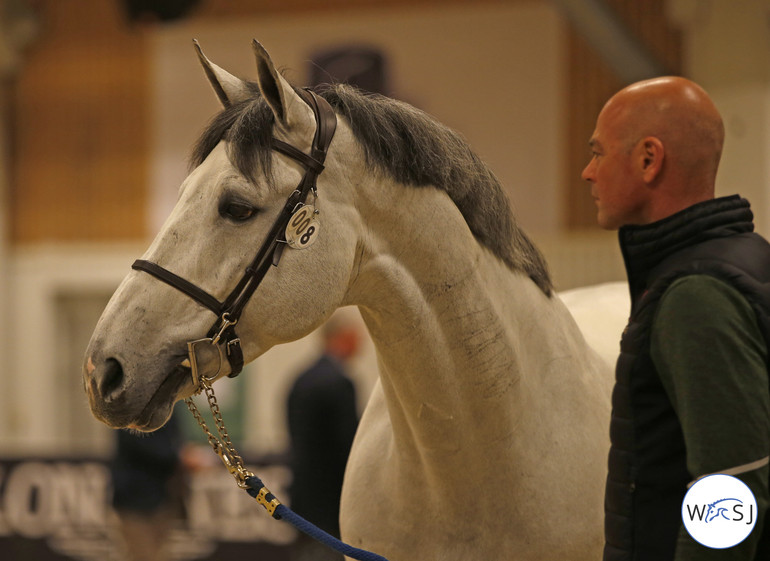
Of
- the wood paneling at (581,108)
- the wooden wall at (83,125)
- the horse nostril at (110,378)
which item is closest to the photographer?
the horse nostril at (110,378)

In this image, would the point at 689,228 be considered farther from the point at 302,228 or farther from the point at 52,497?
the point at 52,497

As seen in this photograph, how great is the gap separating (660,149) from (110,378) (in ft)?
3.28

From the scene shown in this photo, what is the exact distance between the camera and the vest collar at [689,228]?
4.67 feet

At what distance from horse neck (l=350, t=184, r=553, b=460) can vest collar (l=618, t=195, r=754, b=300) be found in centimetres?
43

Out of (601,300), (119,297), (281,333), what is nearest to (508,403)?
(281,333)

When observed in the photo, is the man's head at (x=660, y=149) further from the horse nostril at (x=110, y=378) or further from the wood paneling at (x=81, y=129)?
the wood paneling at (x=81, y=129)

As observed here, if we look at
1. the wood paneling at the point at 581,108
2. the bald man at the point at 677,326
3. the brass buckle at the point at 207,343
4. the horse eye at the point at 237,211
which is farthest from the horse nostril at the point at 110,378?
the wood paneling at the point at 581,108

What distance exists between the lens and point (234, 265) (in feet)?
5.58

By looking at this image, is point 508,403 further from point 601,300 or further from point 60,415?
point 60,415

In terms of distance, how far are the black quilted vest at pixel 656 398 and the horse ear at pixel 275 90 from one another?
669mm

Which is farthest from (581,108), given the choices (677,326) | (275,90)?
(677,326)

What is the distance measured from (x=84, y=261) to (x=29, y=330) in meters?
0.88

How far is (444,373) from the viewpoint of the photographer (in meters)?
1.86

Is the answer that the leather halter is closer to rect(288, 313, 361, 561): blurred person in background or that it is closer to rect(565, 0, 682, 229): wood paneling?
rect(288, 313, 361, 561): blurred person in background
